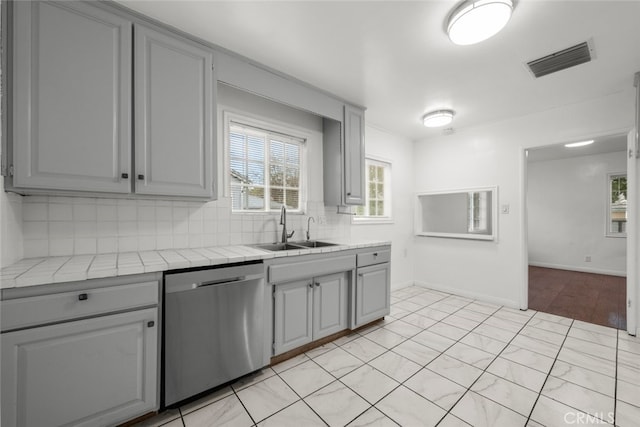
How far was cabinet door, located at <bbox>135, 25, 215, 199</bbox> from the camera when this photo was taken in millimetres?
1702

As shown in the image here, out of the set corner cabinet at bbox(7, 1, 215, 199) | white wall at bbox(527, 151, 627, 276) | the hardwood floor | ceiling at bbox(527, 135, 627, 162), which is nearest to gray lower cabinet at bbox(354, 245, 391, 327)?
corner cabinet at bbox(7, 1, 215, 199)

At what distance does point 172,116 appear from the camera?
181 centimetres

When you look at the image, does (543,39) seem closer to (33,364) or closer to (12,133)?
(12,133)

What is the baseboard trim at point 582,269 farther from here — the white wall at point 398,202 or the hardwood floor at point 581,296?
the white wall at point 398,202

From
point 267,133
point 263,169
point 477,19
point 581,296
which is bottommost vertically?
point 581,296

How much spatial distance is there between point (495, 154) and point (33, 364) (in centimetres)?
465

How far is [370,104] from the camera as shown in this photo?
311 cm

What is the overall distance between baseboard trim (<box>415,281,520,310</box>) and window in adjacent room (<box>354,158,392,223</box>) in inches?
51.3

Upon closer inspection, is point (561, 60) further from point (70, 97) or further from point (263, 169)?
point (70, 97)

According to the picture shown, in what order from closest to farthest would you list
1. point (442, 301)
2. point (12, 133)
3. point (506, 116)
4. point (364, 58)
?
1. point (12, 133)
2. point (364, 58)
3. point (506, 116)
4. point (442, 301)

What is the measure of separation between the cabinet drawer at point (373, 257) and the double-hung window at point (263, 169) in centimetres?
91

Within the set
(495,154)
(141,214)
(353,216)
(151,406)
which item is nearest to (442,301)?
(353,216)

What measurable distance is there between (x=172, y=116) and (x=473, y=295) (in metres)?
4.20

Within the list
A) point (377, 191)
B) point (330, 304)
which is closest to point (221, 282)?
point (330, 304)
